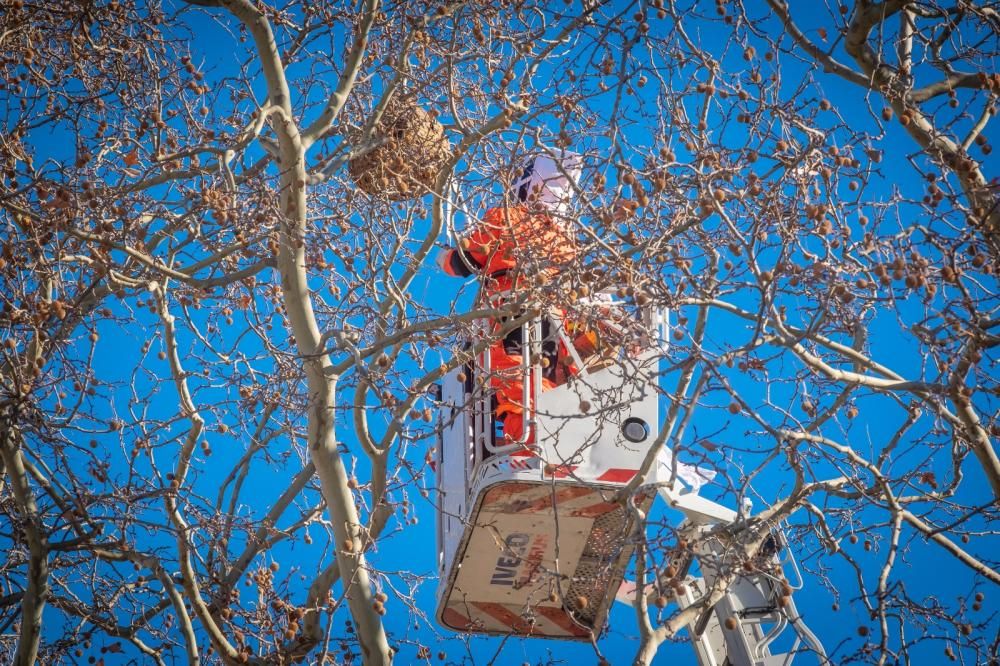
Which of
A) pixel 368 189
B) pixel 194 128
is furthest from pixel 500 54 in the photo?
pixel 194 128

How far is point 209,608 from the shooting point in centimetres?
720

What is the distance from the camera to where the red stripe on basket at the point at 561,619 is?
9.00 meters

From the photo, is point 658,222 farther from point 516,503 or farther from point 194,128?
point 194,128

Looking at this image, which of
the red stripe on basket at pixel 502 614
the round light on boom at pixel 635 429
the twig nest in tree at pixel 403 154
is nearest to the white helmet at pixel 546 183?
the twig nest in tree at pixel 403 154

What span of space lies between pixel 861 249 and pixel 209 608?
166 inches

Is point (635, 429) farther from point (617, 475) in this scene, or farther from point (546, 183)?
point (546, 183)

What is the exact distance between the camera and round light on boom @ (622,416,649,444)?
303 inches

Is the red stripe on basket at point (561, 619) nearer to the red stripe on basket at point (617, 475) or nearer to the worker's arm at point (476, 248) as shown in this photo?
the red stripe on basket at point (617, 475)

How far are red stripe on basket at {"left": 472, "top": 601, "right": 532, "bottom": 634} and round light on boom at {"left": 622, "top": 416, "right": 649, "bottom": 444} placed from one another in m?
1.81

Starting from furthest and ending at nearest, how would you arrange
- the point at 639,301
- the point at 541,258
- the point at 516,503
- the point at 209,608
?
the point at 516,503 → the point at 209,608 → the point at 541,258 → the point at 639,301

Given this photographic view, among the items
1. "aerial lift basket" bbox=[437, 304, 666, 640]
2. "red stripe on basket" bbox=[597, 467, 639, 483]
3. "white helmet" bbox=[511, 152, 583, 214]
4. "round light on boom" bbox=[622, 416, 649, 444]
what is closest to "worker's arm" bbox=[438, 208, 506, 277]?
"white helmet" bbox=[511, 152, 583, 214]

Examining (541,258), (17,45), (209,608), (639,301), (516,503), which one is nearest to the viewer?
(639,301)

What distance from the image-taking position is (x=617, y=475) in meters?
7.62

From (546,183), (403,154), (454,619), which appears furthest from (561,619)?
(403,154)
